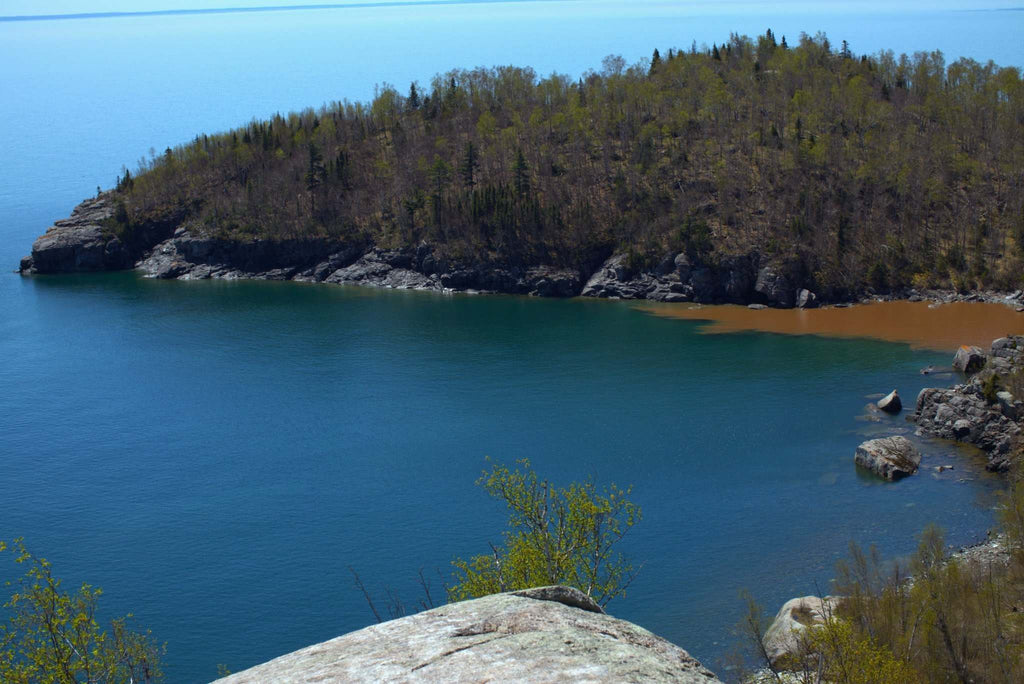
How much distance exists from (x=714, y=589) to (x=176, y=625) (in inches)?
1146

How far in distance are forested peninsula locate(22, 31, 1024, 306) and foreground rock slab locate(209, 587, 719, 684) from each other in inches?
4084

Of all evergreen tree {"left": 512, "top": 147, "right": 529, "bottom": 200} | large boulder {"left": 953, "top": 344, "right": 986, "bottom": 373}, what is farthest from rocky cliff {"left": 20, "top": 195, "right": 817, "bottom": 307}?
large boulder {"left": 953, "top": 344, "right": 986, "bottom": 373}

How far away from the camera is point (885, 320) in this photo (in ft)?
355

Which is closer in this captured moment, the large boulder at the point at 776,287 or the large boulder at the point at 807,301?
the large boulder at the point at 807,301

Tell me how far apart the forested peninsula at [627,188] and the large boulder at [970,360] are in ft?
96.0

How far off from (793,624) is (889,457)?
27.4m

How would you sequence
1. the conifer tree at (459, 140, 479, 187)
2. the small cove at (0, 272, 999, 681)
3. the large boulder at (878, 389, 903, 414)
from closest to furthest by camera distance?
the small cove at (0, 272, 999, 681), the large boulder at (878, 389, 903, 414), the conifer tree at (459, 140, 479, 187)

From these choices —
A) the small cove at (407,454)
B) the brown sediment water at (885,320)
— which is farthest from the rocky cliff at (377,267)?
the small cove at (407,454)

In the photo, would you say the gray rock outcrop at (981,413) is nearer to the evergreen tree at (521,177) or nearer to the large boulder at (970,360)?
the large boulder at (970,360)

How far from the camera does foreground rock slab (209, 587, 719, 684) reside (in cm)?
1680

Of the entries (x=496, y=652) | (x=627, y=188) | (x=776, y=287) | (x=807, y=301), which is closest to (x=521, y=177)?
(x=627, y=188)

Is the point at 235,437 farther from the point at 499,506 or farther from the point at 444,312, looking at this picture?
the point at 444,312

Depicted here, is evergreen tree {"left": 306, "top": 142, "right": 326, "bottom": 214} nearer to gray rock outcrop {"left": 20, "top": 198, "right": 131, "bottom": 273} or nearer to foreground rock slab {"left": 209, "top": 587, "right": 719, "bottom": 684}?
gray rock outcrop {"left": 20, "top": 198, "right": 131, "bottom": 273}

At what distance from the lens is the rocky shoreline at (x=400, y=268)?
11962 cm
